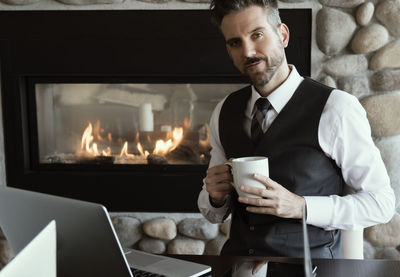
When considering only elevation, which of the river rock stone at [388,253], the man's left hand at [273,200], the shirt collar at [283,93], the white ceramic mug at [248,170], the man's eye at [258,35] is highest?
the man's eye at [258,35]

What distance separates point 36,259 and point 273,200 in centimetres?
69

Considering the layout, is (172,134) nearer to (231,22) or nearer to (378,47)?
(378,47)

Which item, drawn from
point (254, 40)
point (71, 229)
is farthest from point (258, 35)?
point (71, 229)

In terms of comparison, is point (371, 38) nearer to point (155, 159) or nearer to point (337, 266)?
point (155, 159)

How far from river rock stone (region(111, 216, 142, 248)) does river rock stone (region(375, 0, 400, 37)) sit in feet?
4.76

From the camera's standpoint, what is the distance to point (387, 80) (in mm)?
2168

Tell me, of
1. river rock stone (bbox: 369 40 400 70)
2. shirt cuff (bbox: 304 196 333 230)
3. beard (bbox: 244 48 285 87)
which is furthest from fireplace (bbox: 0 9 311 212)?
shirt cuff (bbox: 304 196 333 230)

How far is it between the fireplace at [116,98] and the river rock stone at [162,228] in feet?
0.20

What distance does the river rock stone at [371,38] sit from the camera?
7.04 ft

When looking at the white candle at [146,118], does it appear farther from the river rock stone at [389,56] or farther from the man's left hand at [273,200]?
the man's left hand at [273,200]

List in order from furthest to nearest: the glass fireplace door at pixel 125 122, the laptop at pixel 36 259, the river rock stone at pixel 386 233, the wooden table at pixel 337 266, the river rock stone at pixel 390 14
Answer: the glass fireplace door at pixel 125 122
the river rock stone at pixel 386 233
the river rock stone at pixel 390 14
the wooden table at pixel 337 266
the laptop at pixel 36 259

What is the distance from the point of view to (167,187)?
7.84 ft

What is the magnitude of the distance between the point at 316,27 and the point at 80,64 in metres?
1.10

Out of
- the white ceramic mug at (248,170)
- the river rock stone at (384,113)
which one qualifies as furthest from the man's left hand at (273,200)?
the river rock stone at (384,113)
